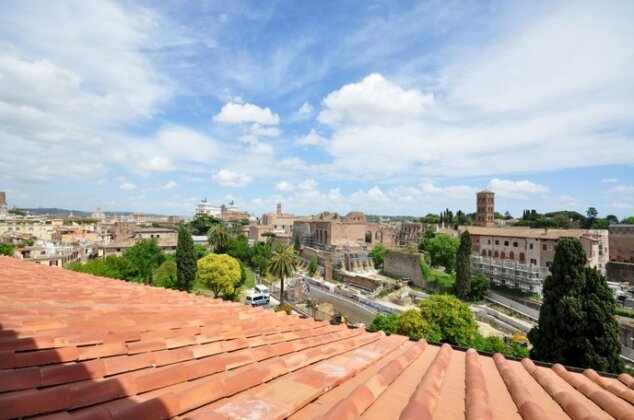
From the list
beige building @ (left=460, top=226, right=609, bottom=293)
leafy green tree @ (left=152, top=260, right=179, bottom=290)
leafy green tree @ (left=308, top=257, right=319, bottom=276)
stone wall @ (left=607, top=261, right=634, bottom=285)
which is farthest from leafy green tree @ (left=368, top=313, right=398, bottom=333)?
stone wall @ (left=607, top=261, right=634, bottom=285)

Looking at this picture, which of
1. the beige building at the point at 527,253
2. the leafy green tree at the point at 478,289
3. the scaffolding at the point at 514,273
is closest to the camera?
the leafy green tree at the point at 478,289

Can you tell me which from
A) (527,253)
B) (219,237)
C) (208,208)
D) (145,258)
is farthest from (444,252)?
(208,208)

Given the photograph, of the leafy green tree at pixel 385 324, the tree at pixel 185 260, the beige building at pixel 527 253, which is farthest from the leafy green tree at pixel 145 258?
the beige building at pixel 527 253

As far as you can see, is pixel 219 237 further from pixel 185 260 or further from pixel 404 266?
pixel 404 266

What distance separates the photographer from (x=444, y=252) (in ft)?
171

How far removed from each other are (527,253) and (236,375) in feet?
174

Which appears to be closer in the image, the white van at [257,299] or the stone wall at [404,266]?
the white van at [257,299]

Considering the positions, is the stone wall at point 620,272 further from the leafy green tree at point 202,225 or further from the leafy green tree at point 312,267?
the leafy green tree at point 202,225

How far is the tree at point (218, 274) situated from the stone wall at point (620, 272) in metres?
50.4

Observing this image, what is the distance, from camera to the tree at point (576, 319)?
659 inches

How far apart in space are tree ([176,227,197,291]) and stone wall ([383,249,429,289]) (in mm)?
27274

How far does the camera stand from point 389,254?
51.2 m

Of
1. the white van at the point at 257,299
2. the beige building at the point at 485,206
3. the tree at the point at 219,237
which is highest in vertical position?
the beige building at the point at 485,206

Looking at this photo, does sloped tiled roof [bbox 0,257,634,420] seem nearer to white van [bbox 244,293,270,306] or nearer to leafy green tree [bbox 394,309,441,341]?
leafy green tree [bbox 394,309,441,341]
